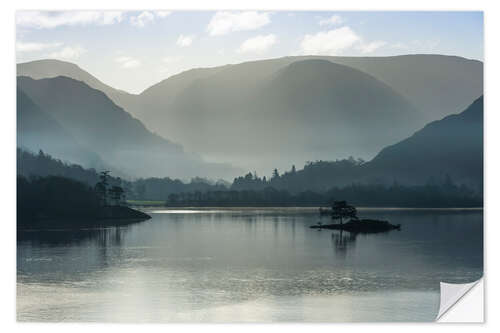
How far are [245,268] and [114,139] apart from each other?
179cm

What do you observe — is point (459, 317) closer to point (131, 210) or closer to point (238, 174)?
point (238, 174)

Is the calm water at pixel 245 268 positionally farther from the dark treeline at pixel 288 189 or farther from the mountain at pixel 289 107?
the mountain at pixel 289 107

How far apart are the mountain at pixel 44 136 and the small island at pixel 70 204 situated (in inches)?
9.2

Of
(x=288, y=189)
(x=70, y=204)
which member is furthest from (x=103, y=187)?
(x=288, y=189)

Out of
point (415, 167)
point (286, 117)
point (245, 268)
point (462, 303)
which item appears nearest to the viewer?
point (462, 303)

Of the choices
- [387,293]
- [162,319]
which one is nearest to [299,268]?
[387,293]

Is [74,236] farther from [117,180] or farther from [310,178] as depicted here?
[310,178]

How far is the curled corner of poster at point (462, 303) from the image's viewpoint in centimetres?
583

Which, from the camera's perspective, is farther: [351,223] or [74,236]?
[74,236]

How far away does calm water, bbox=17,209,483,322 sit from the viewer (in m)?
5.80

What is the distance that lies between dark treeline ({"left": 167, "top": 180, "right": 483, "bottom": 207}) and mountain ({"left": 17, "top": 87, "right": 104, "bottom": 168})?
0.96m

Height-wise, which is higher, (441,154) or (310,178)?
(441,154)

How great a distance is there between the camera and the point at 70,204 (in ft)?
21.7
